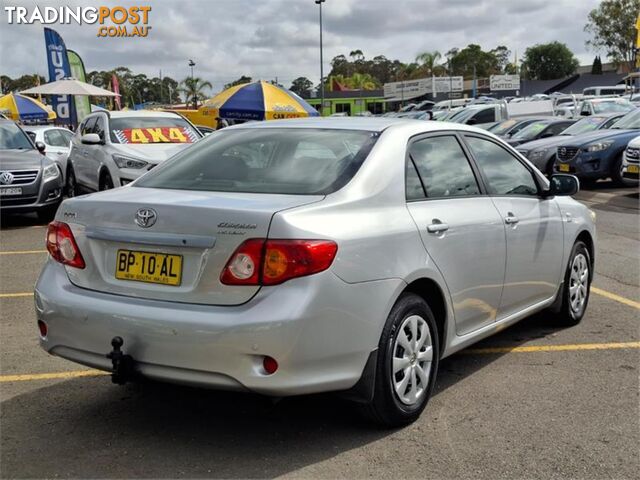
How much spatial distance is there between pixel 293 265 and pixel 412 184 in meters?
1.12

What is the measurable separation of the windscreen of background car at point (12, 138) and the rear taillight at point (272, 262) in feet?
33.2

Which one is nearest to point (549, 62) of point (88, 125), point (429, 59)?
point (429, 59)

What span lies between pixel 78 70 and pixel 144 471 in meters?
24.0

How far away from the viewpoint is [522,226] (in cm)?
491

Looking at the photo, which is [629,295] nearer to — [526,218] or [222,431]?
[526,218]

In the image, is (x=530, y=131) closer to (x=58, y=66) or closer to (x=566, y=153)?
(x=566, y=153)

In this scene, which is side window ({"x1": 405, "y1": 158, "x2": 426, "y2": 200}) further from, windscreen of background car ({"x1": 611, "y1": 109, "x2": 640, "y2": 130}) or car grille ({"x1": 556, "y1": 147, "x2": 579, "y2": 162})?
windscreen of background car ({"x1": 611, "y1": 109, "x2": 640, "y2": 130})

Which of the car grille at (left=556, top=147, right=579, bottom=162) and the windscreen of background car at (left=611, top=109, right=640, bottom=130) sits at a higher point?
the windscreen of background car at (left=611, top=109, right=640, bottom=130)

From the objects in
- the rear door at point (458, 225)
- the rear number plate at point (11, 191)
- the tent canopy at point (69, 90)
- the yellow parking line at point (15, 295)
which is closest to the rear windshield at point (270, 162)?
the rear door at point (458, 225)

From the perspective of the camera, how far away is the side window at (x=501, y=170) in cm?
486

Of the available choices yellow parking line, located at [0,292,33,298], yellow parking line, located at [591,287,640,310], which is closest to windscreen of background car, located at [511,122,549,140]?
yellow parking line, located at [591,287,640,310]

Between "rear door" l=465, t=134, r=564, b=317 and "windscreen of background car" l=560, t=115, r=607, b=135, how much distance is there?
45.6ft

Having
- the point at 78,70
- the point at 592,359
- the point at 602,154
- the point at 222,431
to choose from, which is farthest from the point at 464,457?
the point at 78,70

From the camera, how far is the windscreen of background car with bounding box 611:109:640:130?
16.2 m
